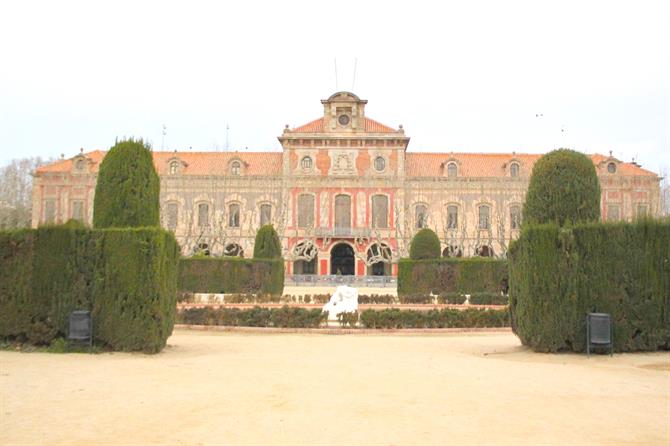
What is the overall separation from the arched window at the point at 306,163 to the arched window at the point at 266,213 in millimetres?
3240

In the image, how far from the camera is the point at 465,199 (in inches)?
1804

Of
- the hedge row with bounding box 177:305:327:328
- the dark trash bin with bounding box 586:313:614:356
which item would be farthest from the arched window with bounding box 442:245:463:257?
the dark trash bin with bounding box 586:313:614:356

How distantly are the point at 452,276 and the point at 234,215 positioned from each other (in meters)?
22.7

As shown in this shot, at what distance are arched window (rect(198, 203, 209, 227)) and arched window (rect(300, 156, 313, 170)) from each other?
6505mm

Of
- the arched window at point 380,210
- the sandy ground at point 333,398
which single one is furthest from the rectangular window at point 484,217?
the sandy ground at point 333,398

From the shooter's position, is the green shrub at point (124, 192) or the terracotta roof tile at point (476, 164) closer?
the green shrub at point (124, 192)

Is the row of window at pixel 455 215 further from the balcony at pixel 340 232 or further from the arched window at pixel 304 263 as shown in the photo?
the arched window at pixel 304 263

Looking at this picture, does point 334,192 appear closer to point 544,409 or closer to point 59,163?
point 59,163

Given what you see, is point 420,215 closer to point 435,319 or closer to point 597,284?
point 435,319

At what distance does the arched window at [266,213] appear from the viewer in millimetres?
45625

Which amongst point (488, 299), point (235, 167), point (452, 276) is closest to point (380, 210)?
point (235, 167)

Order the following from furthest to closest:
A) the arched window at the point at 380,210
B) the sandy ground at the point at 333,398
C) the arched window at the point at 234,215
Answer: the arched window at the point at 234,215
the arched window at the point at 380,210
the sandy ground at the point at 333,398

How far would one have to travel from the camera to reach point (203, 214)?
46.2 meters

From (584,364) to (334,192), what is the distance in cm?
3609
